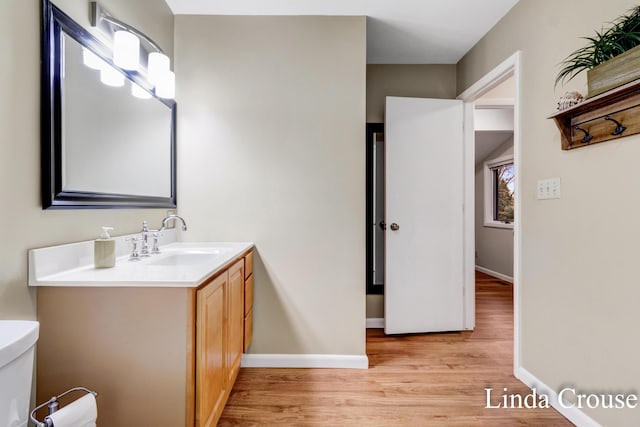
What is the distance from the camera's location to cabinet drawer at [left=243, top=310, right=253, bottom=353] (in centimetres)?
199

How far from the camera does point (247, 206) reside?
7.27 feet

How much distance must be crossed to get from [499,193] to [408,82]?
3.18 metres

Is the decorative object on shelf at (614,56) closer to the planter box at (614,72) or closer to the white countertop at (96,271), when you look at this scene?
the planter box at (614,72)

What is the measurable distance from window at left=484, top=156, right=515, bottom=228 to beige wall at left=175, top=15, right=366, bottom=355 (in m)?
3.71

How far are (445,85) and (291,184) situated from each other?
189cm

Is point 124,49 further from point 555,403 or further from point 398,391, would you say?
point 555,403

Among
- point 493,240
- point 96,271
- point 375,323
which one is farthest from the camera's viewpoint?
point 493,240

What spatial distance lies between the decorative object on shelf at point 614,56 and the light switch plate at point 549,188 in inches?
18.6

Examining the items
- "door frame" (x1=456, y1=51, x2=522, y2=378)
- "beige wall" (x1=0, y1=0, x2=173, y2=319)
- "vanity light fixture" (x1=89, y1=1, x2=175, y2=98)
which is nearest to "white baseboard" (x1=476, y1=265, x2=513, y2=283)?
"door frame" (x1=456, y1=51, x2=522, y2=378)

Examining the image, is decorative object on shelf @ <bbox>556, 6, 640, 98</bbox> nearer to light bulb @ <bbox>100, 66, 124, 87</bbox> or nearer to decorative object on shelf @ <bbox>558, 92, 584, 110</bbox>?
decorative object on shelf @ <bbox>558, 92, 584, 110</bbox>

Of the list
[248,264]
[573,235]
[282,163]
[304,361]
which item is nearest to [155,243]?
[248,264]

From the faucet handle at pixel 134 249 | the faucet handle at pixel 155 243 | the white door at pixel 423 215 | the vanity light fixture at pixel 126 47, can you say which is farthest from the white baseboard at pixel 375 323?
the vanity light fixture at pixel 126 47

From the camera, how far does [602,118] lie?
56.3 inches

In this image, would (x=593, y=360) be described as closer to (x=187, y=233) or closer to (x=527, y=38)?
(x=527, y=38)
